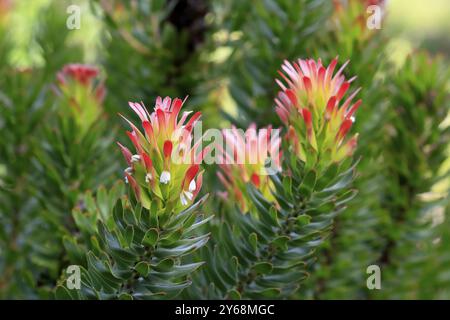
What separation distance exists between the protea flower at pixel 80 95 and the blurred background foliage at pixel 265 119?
0.03 metres

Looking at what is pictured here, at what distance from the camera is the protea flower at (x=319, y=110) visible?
0.58 metres

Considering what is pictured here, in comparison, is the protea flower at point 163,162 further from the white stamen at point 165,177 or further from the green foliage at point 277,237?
the green foliage at point 277,237

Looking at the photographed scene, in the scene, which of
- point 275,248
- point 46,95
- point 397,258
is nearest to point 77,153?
point 46,95

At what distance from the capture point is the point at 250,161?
657mm

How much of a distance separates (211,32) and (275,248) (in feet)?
1.46

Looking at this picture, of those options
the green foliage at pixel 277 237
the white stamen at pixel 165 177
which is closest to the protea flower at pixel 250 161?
the green foliage at pixel 277 237

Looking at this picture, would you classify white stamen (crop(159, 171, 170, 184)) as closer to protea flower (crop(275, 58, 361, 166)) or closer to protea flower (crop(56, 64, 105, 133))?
protea flower (crop(275, 58, 361, 166))

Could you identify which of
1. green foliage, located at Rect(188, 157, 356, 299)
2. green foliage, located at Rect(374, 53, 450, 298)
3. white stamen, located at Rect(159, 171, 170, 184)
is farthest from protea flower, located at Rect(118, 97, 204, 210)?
green foliage, located at Rect(374, 53, 450, 298)

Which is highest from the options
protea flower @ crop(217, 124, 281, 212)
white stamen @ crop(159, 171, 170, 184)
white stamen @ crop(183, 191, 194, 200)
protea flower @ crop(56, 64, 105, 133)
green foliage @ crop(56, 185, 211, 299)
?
protea flower @ crop(56, 64, 105, 133)

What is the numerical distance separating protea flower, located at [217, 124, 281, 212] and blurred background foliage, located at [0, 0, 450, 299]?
0.48ft

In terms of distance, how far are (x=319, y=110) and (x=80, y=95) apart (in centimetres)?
36

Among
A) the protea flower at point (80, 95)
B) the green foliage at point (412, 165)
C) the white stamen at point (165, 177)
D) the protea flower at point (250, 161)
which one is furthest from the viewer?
the green foliage at point (412, 165)

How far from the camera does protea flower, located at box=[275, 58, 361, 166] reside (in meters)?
0.58
